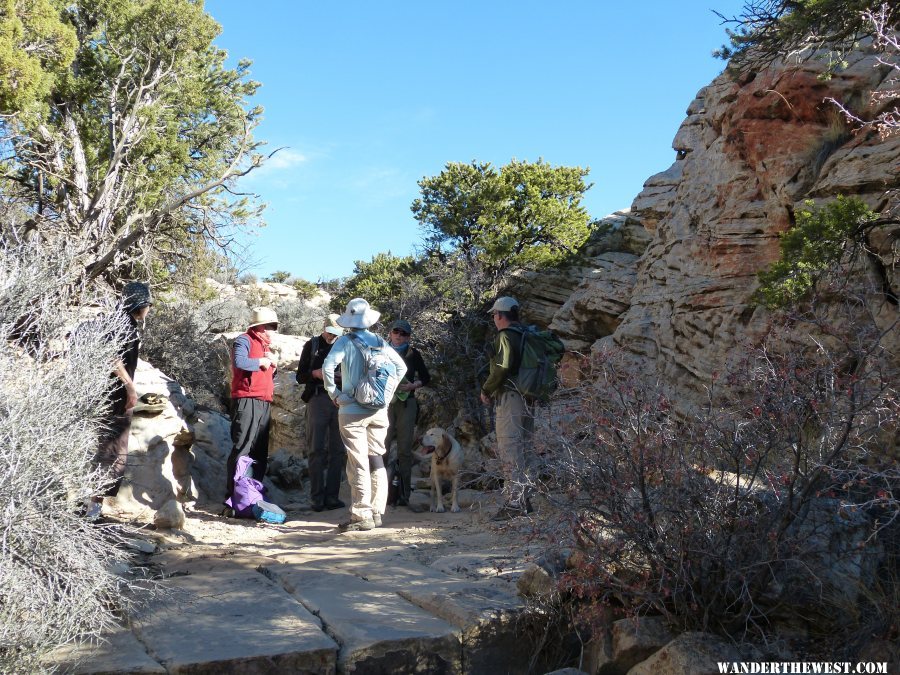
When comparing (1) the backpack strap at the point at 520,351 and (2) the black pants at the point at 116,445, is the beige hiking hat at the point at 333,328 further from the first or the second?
(2) the black pants at the point at 116,445

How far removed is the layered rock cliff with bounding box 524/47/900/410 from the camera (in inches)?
279

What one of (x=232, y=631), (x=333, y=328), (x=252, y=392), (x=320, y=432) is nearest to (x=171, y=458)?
(x=252, y=392)

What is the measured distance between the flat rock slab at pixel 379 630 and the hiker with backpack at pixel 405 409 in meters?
4.00

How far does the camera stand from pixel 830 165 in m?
7.24

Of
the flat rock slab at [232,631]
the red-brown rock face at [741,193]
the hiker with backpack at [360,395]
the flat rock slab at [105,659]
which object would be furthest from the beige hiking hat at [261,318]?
the flat rock slab at [105,659]

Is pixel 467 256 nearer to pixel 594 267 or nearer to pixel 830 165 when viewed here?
pixel 594 267

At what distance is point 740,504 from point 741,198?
17.2 ft

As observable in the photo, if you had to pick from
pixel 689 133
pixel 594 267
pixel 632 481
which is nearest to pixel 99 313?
pixel 632 481

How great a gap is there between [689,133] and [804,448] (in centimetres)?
818

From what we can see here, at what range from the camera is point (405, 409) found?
8703 mm

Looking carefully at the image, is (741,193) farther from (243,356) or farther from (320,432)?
(243,356)

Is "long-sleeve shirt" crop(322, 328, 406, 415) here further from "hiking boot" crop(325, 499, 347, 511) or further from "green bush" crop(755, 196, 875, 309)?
"green bush" crop(755, 196, 875, 309)

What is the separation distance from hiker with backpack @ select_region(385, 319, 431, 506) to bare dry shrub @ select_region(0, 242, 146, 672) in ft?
14.9

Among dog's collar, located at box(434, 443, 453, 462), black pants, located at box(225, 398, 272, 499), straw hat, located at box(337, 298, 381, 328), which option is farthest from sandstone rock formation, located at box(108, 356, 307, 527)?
dog's collar, located at box(434, 443, 453, 462)
